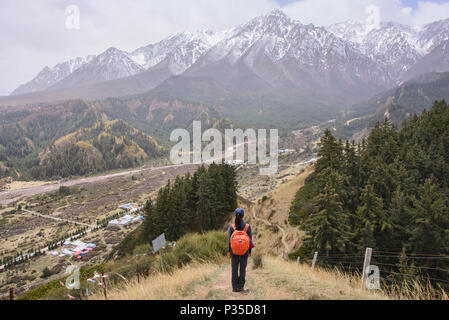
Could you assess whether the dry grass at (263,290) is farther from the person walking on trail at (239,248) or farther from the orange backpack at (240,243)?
the orange backpack at (240,243)

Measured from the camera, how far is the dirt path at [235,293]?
728cm

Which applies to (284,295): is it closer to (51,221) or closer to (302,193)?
(302,193)

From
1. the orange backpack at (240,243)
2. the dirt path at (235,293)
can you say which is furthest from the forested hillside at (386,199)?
the orange backpack at (240,243)

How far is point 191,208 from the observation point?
44156 millimetres

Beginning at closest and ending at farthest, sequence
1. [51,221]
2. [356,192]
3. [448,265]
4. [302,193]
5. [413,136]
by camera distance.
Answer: [448,265]
[356,192]
[302,193]
[413,136]
[51,221]

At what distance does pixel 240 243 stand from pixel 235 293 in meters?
1.52

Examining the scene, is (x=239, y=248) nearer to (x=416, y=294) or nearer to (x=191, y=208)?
(x=416, y=294)

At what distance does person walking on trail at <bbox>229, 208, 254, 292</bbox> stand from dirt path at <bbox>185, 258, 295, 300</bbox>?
0.33m

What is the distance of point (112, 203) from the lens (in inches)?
4412

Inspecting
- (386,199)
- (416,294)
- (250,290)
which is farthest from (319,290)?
(386,199)

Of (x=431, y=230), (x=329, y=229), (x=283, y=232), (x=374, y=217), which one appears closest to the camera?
(x=329, y=229)

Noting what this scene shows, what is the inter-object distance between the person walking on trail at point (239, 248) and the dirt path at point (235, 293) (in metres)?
0.33
